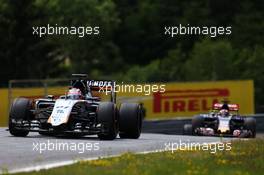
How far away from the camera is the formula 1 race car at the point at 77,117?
734 inches

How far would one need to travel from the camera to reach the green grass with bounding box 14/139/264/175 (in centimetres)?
1248

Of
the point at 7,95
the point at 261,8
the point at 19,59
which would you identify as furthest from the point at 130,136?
the point at 261,8

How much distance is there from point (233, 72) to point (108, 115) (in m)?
33.7

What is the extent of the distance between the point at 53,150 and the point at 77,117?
3.52 meters

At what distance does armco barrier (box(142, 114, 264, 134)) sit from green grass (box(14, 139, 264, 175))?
1674 centimetres

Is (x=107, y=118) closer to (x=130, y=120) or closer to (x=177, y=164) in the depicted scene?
(x=130, y=120)

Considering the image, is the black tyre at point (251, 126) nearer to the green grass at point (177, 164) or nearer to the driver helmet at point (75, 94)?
the driver helmet at point (75, 94)

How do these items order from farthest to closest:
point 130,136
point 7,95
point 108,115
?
point 7,95
point 130,136
point 108,115

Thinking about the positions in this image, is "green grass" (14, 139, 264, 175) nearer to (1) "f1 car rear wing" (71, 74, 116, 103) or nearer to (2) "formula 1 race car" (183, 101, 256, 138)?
(1) "f1 car rear wing" (71, 74, 116, 103)

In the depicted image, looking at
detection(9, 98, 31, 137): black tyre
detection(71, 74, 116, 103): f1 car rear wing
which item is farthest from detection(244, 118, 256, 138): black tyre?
detection(9, 98, 31, 137): black tyre

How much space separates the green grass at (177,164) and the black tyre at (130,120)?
4035 millimetres

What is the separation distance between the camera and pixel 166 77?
59.2 metres

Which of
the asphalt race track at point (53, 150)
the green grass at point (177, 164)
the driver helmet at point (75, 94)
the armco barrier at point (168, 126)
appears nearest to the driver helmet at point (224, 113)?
the armco barrier at point (168, 126)

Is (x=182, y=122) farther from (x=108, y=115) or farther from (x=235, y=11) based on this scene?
(x=235, y=11)
